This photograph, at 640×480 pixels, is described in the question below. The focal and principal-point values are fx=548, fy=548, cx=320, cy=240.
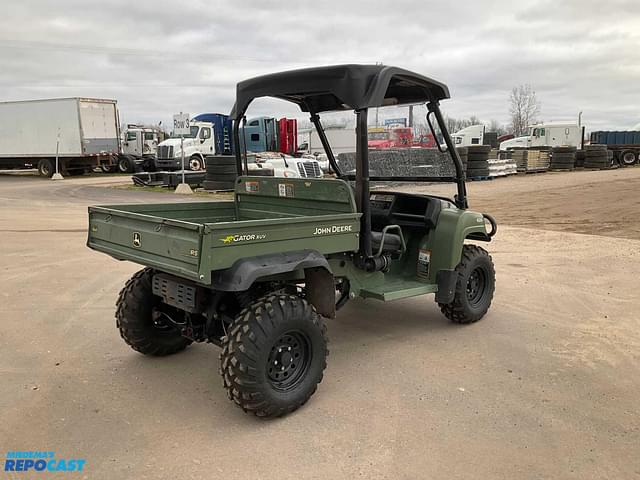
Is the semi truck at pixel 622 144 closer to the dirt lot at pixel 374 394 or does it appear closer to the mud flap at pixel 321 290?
the dirt lot at pixel 374 394

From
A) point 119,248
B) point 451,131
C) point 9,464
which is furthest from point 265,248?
point 451,131

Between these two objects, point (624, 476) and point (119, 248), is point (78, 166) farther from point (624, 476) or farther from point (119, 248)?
point (624, 476)

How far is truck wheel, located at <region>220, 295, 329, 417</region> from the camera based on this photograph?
3.20m

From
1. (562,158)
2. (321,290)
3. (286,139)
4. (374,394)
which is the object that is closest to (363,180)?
(321,290)

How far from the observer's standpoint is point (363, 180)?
13.4ft

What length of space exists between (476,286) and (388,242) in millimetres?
1239

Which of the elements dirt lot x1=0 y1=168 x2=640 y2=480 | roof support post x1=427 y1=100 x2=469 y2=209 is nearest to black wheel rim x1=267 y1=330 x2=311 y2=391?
dirt lot x1=0 y1=168 x2=640 y2=480

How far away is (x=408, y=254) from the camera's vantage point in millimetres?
5082

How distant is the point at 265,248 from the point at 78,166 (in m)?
27.4

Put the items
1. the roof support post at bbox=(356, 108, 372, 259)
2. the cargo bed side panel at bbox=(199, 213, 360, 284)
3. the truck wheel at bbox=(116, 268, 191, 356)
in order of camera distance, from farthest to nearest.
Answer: the truck wheel at bbox=(116, 268, 191, 356)
the roof support post at bbox=(356, 108, 372, 259)
the cargo bed side panel at bbox=(199, 213, 360, 284)

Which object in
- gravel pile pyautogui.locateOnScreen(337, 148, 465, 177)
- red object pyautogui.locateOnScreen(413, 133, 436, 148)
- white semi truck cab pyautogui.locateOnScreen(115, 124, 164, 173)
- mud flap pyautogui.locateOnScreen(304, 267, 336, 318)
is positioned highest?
white semi truck cab pyautogui.locateOnScreen(115, 124, 164, 173)

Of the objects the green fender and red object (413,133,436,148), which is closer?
the green fender

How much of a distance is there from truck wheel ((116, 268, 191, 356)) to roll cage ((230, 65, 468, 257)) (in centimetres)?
156

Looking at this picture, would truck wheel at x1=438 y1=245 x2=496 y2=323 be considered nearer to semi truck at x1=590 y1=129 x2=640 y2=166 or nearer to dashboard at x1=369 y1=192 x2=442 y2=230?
dashboard at x1=369 y1=192 x2=442 y2=230
